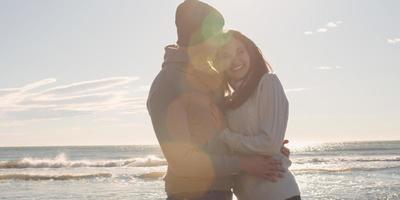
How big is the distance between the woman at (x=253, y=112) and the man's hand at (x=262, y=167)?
0.03m

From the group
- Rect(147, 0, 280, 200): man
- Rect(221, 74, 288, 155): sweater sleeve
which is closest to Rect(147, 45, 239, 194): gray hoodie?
Rect(147, 0, 280, 200): man

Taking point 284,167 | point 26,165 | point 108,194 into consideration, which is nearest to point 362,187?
point 108,194

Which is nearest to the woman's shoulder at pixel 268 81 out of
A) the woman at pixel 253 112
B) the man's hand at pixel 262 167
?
the woman at pixel 253 112

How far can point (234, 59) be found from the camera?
3.21 meters

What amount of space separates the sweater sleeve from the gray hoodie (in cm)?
10

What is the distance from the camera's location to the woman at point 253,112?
10.0 ft

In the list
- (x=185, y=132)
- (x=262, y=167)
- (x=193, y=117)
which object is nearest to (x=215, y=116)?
(x=193, y=117)

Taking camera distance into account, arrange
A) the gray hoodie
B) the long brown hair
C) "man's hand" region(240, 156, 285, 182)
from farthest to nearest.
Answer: the long brown hair
"man's hand" region(240, 156, 285, 182)
the gray hoodie

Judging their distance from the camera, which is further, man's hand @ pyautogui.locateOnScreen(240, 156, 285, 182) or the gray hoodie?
man's hand @ pyautogui.locateOnScreen(240, 156, 285, 182)

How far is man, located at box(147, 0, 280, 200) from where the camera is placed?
2.97m

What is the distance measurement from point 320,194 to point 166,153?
40.1ft

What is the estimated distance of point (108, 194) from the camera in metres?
15.0

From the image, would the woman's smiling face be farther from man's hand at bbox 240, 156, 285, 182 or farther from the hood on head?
man's hand at bbox 240, 156, 285, 182

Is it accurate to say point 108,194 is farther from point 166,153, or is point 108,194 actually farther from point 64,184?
point 166,153
